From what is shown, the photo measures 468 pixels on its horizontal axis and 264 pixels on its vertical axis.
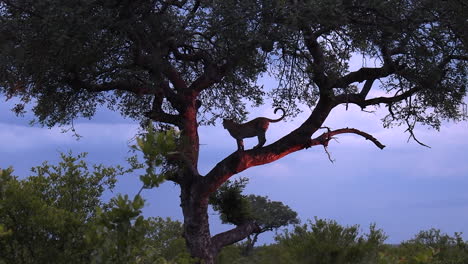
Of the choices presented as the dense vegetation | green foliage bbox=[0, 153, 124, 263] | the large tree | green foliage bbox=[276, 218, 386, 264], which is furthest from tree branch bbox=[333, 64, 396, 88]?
green foliage bbox=[0, 153, 124, 263]

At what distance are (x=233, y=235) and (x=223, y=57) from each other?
5.55m

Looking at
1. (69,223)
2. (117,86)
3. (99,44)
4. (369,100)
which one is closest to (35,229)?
(69,223)

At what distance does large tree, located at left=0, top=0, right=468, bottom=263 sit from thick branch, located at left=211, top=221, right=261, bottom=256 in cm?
3

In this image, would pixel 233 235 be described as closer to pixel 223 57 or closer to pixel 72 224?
pixel 223 57

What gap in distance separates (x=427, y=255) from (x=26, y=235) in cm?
364

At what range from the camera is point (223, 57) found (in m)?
14.4

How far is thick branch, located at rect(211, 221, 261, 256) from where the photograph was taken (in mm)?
15916

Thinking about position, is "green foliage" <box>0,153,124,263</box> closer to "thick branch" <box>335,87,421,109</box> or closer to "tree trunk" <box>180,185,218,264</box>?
"tree trunk" <box>180,185,218,264</box>

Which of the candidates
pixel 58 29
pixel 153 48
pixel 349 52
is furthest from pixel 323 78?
pixel 58 29

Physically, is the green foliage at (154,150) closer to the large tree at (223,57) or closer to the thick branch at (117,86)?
the large tree at (223,57)

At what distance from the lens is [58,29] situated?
12.1 meters

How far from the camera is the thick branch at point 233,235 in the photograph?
52.2 ft

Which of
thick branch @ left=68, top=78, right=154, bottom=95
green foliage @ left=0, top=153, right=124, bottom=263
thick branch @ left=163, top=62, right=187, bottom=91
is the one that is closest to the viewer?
green foliage @ left=0, top=153, right=124, bottom=263

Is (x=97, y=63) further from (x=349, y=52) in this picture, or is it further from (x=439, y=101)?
(x=439, y=101)
